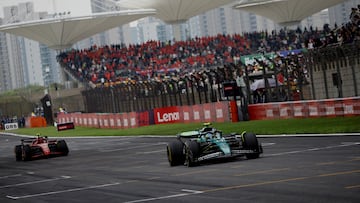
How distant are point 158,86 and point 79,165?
21.2 m

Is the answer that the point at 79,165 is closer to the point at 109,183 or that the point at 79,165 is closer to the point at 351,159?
the point at 109,183

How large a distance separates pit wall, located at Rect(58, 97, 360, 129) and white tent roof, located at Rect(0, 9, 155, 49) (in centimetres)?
2714

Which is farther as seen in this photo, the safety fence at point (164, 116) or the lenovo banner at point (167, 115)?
the lenovo banner at point (167, 115)

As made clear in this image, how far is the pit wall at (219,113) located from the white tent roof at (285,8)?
34108 millimetres

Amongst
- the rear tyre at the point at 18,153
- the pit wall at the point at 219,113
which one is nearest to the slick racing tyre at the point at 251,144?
the pit wall at the point at 219,113

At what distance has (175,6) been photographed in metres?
99.3

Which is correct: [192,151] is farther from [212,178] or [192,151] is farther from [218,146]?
[212,178]

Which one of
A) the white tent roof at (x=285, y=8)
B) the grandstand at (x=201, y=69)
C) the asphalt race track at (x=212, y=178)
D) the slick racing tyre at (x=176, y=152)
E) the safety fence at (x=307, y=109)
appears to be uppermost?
the white tent roof at (x=285, y=8)

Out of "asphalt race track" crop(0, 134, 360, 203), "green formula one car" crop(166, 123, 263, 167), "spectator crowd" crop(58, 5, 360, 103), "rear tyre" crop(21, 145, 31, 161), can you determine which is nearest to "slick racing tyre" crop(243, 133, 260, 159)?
"green formula one car" crop(166, 123, 263, 167)

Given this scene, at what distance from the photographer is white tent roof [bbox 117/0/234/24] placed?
9800 cm

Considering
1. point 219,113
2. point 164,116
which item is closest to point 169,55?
point 164,116

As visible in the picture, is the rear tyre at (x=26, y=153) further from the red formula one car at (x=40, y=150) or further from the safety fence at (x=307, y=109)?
the safety fence at (x=307, y=109)

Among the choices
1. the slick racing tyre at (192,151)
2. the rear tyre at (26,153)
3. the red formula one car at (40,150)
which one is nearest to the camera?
the slick racing tyre at (192,151)

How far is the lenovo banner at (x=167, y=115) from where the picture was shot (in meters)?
50.2
